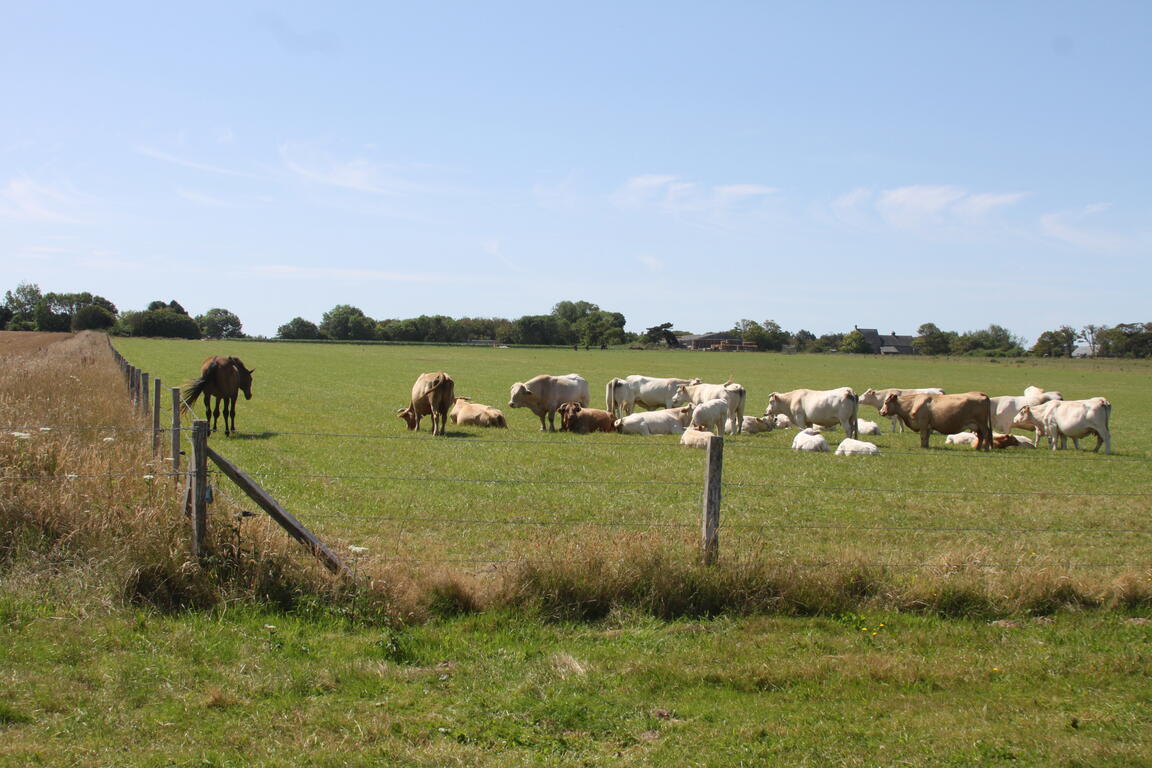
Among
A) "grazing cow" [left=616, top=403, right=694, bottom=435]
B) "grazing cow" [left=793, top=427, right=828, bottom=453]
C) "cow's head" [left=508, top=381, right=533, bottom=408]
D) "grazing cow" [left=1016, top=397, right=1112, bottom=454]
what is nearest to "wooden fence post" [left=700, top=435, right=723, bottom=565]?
"grazing cow" [left=793, top=427, right=828, bottom=453]

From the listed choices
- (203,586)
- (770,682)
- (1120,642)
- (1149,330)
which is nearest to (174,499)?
(203,586)

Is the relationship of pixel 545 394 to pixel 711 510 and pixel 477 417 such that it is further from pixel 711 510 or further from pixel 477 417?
pixel 711 510

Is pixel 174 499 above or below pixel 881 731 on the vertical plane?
above

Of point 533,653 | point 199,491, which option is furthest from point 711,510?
point 199,491

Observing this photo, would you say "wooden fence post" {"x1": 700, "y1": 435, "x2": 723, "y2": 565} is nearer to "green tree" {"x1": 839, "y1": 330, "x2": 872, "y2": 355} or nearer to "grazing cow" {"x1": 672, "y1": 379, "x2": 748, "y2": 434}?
"grazing cow" {"x1": 672, "y1": 379, "x2": 748, "y2": 434}

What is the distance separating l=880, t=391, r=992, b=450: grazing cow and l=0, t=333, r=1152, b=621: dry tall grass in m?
14.9

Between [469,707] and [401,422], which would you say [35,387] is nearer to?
[401,422]

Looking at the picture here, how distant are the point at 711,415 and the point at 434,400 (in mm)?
6975

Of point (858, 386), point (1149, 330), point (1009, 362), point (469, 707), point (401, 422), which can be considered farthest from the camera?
point (1149, 330)

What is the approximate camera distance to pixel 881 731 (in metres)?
5.60

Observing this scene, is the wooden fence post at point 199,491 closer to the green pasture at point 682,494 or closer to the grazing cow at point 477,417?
the green pasture at point 682,494

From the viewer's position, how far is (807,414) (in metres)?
24.0

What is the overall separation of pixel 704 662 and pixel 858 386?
49.0m

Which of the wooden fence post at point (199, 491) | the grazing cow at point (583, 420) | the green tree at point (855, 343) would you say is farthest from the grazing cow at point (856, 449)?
the green tree at point (855, 343)
